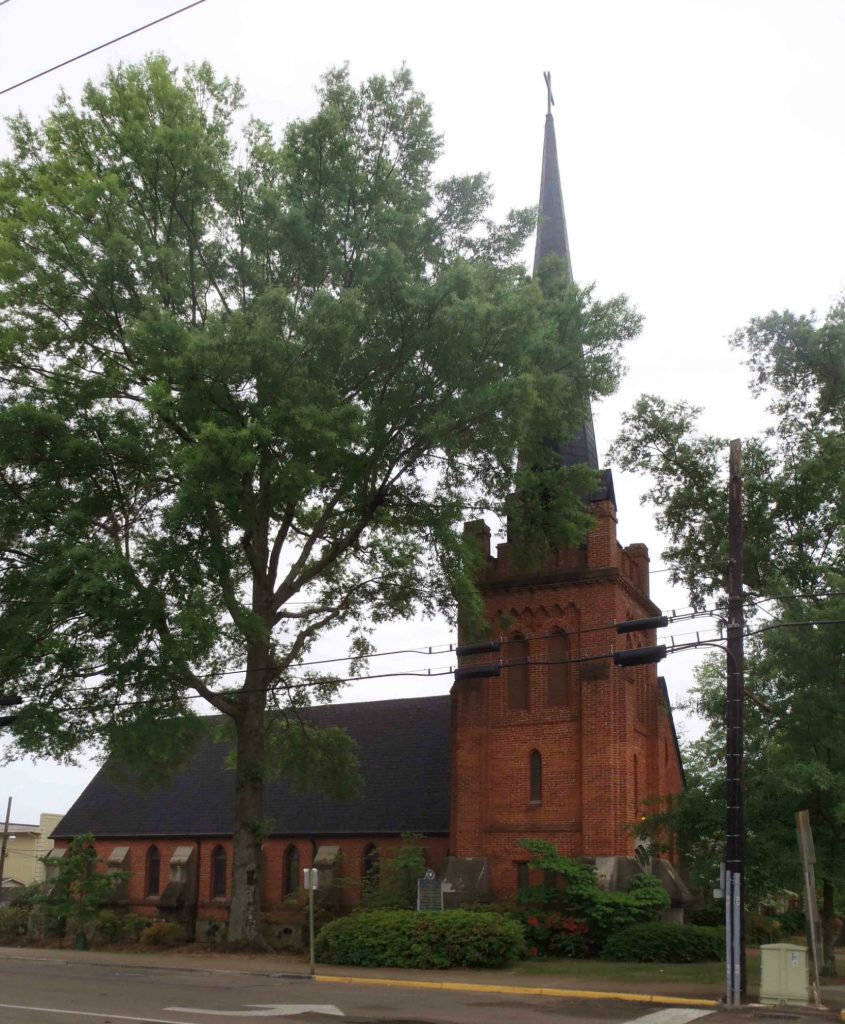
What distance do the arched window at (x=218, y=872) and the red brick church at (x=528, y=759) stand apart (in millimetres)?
50

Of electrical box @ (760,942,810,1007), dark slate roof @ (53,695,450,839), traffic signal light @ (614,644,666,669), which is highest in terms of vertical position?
traffic signal light @ (614,644,666,669)

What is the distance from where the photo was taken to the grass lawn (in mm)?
21922

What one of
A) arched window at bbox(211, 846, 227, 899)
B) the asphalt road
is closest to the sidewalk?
the asphalt road

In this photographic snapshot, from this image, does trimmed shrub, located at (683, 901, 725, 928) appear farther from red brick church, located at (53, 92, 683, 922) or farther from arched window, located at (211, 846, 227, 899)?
arched window, located at (211, 846, 227, 899)

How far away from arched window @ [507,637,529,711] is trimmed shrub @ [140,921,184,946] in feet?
40.4

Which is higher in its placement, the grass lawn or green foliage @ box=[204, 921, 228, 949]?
the grass lawn

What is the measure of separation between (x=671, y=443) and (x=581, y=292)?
592 centimetres

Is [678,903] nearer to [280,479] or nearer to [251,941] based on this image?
[251,941]

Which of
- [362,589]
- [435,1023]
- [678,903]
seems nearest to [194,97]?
[362,589]

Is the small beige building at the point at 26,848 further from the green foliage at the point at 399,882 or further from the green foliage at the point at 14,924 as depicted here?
the green foliage at the point at 399,882

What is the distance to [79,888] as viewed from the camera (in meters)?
35.8

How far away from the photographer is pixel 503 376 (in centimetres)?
2566

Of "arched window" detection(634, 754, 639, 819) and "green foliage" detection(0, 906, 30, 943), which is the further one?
"green foliage" detection(0, 906, 30, 943)

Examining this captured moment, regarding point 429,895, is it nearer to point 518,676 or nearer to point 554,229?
point 518,676
